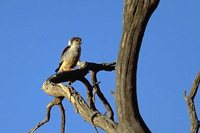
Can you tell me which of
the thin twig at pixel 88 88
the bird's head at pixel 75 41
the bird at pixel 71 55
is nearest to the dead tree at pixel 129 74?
the thin twig at pixel 88 88

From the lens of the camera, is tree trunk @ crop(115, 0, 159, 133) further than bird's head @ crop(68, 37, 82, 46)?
No

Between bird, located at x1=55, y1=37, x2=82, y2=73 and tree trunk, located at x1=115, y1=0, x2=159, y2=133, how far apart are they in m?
5.58

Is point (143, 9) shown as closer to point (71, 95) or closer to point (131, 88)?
point (131, 88)

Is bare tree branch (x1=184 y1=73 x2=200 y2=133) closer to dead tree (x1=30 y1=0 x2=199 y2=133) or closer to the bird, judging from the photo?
dead tree (x1=30 y1=0 x2=199 y2=133)

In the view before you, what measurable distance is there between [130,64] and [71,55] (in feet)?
19.6

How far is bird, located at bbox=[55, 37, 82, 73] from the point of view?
405 inches

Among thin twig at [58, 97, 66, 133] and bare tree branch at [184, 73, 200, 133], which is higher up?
thin twig at [58, 97, 66, 133]

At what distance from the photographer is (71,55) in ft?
33.7

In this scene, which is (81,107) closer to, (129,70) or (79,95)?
(79,95)

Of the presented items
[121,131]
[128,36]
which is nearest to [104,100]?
[121,131]

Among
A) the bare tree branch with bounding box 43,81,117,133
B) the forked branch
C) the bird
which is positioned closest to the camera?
the bare tree branch with bounding box 43,81,117,133

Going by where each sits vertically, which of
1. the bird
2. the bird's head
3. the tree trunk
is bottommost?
the tree trunk

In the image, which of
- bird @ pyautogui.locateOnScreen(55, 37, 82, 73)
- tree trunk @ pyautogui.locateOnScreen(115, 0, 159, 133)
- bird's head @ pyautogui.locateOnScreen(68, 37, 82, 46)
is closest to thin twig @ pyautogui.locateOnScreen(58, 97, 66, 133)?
tree trunk @ pyautogui.locateOnScreen(115, 0, 159, 133)

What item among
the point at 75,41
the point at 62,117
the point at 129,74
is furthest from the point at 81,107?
the point at 75,41
